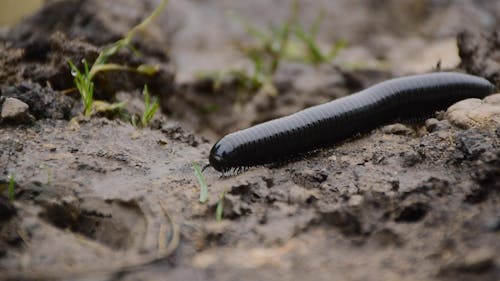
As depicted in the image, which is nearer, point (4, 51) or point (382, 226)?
point (382, 226)

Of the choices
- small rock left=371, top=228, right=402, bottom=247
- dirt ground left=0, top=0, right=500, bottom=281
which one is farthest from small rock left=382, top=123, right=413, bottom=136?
small rock left=371, top=228, right=402, bottom=247

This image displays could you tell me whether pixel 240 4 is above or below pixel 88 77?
above

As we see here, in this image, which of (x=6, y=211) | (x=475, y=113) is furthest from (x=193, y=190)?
(x=475, y=113)

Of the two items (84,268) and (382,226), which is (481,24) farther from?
(84,268)

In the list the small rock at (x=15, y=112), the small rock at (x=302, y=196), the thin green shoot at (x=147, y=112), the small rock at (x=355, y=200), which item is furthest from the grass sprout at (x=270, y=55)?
the small rock at (x=355, y=200)

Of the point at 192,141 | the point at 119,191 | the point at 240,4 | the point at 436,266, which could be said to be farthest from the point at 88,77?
the point at 240,4

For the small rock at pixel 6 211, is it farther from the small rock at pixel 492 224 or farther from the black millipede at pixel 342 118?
the small rock at pixel 492 224

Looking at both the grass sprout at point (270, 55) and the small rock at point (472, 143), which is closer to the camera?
the small rock at point (472, 143)
